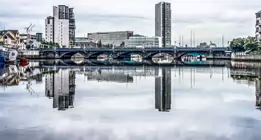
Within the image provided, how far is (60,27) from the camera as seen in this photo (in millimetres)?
180500

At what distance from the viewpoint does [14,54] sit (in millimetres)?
76625

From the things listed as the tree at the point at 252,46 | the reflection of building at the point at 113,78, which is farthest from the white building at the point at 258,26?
the reflection of building at the point at 113,78

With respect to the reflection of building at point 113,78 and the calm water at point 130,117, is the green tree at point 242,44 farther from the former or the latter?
the calm water at point 130,117

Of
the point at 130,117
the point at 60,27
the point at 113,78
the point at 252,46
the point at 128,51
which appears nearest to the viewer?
the point at 130,117

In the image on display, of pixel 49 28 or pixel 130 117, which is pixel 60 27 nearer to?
pixel 49 28

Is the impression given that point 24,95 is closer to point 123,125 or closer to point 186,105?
point 186,105

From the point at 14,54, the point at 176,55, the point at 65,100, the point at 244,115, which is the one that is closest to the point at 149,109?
the point at 244,115

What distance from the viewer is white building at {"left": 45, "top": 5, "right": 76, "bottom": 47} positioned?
18062cm

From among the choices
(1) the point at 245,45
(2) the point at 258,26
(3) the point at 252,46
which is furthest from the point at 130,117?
(2) the point at 258,26

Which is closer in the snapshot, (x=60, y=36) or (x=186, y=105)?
(x=186, y=105)

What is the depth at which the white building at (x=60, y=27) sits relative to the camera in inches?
7111

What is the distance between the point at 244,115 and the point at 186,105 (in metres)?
3.20

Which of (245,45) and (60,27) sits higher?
(60,27)

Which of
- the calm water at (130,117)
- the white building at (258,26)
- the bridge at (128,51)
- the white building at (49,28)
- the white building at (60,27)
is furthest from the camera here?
the white building at (49,28)
